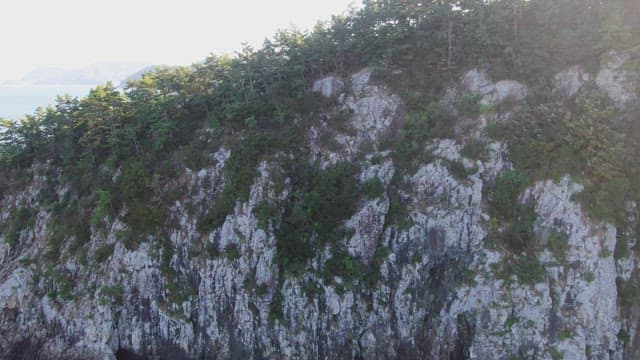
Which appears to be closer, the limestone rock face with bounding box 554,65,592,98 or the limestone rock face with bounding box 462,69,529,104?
the limestone rock face with bounding box 554,65,592,98

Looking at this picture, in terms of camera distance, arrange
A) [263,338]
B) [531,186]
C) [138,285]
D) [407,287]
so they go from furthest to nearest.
Answer: [138,285] → [263,338] → [407,287] → [531,186]

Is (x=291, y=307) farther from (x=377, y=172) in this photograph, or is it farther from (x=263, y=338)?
(x=377, y=172)

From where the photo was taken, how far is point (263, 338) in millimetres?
27766

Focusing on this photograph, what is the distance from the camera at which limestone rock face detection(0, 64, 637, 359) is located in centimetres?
2278

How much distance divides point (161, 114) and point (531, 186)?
29.1 m

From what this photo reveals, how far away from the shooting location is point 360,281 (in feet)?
87.4

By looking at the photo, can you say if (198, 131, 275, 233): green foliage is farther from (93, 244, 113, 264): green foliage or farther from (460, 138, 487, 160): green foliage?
(460, 138, 487, 160): green foliage

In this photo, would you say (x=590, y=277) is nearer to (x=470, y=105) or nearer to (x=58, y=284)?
(x=470, y=105)

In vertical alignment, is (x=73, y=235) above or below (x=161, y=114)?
below

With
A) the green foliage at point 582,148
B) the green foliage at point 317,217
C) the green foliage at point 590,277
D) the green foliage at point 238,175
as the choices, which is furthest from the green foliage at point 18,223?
the green foliage at point 590,277

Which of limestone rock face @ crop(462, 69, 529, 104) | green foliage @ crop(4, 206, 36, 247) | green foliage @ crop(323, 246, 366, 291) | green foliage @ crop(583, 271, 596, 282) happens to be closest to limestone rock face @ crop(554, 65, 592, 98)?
limestone rock face @ crop(462, 69, 529, 104)

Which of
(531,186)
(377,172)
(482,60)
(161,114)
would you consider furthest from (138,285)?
(482,60)

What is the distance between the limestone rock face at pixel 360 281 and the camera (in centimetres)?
2278

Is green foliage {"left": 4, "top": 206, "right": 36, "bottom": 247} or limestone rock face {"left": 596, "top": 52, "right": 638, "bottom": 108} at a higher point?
limestone rock face {"left": 596, "top": 52, "right": 638, "bottom": 108}
